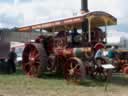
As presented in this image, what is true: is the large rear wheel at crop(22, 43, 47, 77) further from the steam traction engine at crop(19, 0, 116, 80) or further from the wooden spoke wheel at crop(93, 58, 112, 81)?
the wooden spoke wheel at crop(93, 58, 112, 81)

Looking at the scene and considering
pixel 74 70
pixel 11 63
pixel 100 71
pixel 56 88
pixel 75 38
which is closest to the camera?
pixel 56 88

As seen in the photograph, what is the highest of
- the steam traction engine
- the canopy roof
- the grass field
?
the canopy roof

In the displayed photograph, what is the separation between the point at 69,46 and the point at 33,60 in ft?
6.10

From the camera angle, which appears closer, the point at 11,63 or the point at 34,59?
the point at 34,59

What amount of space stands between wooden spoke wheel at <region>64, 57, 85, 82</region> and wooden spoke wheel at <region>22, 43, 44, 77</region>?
1.55 metres

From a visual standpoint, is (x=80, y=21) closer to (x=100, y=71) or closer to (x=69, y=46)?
(x=69, y=46)

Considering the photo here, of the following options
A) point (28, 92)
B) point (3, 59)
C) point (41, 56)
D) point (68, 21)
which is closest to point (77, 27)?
point (68, 21)

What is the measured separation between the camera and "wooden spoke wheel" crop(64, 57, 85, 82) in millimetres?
13414

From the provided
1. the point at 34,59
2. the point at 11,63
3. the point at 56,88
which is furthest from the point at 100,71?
the point at 11,63

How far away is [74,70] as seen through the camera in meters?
13.8

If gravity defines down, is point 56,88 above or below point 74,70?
below

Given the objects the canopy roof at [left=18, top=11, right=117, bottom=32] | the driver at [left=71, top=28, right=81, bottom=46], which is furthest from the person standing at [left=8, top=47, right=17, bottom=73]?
the driver at [left=71, top=28, right=81, bottom=46]

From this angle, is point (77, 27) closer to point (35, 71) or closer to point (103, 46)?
point (103, 46)

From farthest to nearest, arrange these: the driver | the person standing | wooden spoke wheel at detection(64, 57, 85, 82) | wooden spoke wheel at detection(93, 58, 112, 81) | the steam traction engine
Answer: the person standing
the driver
wooden spoke wheel at detection(93, 58, 112, 81)
the steam traction engine
wooden spoke wheel at detection(64, 57, 85, 82)
